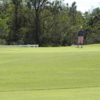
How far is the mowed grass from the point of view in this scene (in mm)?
7490

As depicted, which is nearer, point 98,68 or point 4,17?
point 98,68

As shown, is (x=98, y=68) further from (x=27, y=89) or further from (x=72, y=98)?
(x=72, y=98)

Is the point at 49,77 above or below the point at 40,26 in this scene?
below

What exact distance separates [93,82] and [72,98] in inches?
137

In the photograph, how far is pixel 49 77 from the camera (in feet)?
33.3

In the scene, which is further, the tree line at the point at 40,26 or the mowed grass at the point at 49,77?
the tree line at the point at 40,26

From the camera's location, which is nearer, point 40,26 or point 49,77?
point 49,77

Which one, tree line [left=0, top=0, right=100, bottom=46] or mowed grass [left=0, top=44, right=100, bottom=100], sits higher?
tree line [left=0, top=0, right=100, bottom=46]

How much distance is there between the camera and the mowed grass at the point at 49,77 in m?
7.49

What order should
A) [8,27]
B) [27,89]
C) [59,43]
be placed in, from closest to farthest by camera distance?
[27,89] < [59,43] < [8,27]

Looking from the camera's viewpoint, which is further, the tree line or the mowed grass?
the tree line

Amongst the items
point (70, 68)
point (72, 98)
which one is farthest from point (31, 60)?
point (72, 98)

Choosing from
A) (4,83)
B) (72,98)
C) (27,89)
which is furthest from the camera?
(4,83)

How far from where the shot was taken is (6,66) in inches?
472
